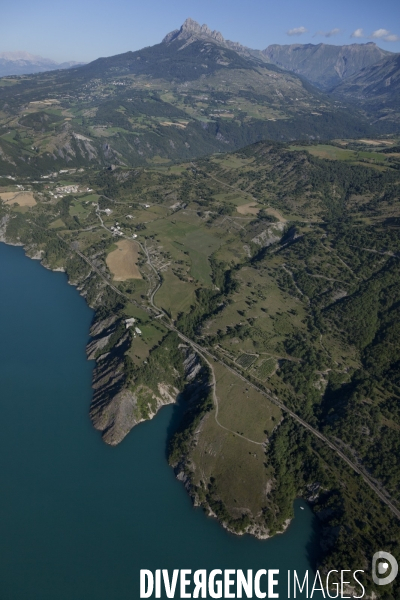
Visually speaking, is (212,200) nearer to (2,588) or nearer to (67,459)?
(67,459)

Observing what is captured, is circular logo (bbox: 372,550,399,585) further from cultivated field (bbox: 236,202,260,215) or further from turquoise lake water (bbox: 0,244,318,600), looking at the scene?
cultivated field (bbox: 236,202,260,215)

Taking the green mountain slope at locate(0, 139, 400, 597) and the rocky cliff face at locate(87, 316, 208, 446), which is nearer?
the green mountain slope at locate(0, 139, 400, 597)

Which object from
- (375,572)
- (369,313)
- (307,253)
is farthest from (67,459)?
(307,253)

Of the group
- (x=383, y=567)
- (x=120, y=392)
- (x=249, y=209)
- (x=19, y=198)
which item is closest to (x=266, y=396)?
(x=120, y=392)

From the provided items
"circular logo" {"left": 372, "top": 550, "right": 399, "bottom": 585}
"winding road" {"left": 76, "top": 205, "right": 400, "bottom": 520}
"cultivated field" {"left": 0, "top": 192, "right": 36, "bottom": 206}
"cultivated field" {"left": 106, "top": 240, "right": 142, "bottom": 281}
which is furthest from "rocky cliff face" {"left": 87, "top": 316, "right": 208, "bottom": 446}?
"cultivated field" {"left": 0, "top": 192, "right": 36, "bottom": 206}

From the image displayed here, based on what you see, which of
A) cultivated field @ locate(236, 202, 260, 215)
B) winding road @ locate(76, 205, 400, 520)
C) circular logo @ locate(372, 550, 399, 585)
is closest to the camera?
circular logo @ locate(372, 550, 399, 585)

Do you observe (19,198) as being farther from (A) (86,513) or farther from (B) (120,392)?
(A) (86,513)
